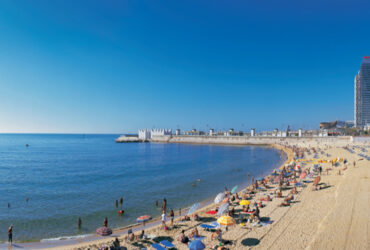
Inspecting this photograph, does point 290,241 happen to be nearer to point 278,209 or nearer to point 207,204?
point 278,209

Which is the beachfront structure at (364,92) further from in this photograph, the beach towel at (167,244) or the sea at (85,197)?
the beach towel at (167,244)

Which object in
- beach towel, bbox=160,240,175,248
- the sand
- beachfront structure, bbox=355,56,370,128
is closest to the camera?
the sand

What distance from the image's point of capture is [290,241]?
11.6 m

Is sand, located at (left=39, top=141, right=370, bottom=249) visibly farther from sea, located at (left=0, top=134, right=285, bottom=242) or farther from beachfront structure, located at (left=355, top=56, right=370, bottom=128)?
beachfront structure, located at (left=355, top=56, right=370, bottom=128)

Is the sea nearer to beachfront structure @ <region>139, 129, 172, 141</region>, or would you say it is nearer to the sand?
the sand

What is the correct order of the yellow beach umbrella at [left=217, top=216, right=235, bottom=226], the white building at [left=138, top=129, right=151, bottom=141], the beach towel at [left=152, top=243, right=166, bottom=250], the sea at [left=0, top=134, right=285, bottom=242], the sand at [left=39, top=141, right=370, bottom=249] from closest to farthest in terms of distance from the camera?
1. the sand at [left=39, top=141, right=370, bottom=249]
2. the beach towel at [left=152, top=243, right=166, bottom=250]
3. the yellow beach umbrella at [left=217, top=216, right=235, bottom=226]
4. the sea at [left=0, top=134, right=285, bottom=242]
5. the white building at [left=138, top=129, right=151, bottom=141]

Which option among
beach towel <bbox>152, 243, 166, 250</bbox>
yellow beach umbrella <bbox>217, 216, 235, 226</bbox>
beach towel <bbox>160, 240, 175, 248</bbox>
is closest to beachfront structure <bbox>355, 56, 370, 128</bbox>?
yellow beach umbrella <bbox>217, 216, 235, 226</bbox>

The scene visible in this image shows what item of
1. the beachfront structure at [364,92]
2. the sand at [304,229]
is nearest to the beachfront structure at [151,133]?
the beachfront structure at [364,92]

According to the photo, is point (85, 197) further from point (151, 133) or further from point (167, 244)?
point (151, 133)

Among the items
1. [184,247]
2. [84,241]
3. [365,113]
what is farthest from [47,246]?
[365,113]

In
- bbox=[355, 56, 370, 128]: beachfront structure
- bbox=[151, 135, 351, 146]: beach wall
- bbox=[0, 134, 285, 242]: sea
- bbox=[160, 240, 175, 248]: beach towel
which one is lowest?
bbox=[0, 134, 285, 242]: sea

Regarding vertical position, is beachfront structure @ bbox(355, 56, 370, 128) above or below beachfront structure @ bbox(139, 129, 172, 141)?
above

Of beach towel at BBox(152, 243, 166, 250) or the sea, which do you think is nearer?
beach towel at BBox(152, 243, 166, 250)

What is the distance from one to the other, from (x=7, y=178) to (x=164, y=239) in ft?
107
